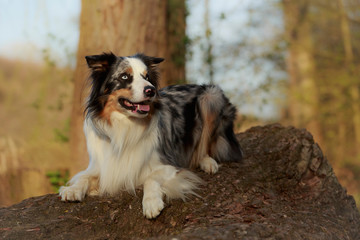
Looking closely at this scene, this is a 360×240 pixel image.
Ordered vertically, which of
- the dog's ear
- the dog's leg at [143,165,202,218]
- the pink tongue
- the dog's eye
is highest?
the dog's ear

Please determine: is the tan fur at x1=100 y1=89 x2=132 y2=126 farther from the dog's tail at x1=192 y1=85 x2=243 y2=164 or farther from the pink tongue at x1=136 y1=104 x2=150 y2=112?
the dog's tail at x1=192 y1=85 x2=243 y2=164

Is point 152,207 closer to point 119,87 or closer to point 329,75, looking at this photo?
point 119,87

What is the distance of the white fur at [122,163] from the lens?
13.1 feet

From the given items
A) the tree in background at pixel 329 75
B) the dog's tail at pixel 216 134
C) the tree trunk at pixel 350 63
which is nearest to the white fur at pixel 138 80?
the dog's tail at pixel 216 134

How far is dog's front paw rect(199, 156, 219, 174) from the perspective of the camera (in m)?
4.52

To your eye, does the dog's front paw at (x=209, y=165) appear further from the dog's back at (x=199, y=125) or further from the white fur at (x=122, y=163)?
the white fur at (x=122, y=163)

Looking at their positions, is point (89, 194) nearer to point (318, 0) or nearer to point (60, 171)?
point (60, 171)

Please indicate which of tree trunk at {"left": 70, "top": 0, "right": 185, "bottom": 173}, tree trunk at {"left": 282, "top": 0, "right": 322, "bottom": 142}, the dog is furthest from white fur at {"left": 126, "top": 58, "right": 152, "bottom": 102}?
tree trunk at {"left": 282, "top": 0, "right": 322, "bottom": 142}

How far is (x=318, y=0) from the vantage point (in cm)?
1222

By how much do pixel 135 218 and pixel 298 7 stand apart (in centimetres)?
1108

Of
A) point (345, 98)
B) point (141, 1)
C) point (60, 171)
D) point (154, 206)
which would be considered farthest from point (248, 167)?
point (345, 98)

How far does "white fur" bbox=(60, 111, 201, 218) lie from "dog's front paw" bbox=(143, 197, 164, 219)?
349mm

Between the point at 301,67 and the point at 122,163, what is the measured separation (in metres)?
10.6

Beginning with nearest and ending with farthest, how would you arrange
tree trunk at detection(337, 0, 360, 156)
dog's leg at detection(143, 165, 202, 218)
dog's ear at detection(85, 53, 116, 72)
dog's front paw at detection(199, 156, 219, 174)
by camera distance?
dog's leg at detection(143, 165, 202, 218) < dog's ear at detection(85, 53, 116, 72) < dog's front paw at detection(199, 156, 219, 174) < tree trunk at detection(337, 0, 360, 156)
